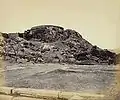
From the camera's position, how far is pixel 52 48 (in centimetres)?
215

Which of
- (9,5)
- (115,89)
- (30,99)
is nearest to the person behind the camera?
(115,89)

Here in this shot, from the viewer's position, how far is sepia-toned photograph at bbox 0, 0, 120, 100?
2.05 m

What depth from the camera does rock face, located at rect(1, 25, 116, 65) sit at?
82.0 inches

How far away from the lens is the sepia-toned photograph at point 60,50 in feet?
6.72

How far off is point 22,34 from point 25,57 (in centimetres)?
20

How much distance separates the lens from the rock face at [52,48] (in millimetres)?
2084

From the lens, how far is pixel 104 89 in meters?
2.02

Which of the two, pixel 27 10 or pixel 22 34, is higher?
pixel 27 10

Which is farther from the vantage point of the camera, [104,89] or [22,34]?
[22,34]

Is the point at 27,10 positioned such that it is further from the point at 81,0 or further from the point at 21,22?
the point at 81,0

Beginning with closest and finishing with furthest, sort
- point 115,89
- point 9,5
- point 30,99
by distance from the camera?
1. point 115,89
2. point 30,99
3. point 9,5

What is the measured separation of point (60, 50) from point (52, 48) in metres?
0.07

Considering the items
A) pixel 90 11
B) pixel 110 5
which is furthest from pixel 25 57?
pixel 110 5

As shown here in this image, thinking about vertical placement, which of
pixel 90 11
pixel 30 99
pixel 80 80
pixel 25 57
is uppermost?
pixel 90 11
